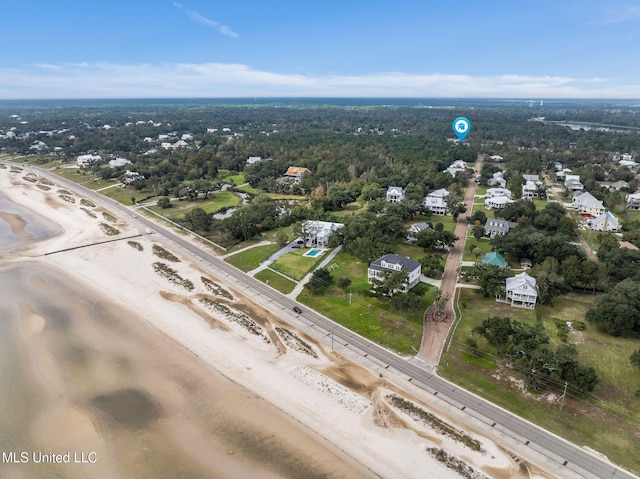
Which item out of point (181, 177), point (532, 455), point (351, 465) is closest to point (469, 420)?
point (532, 455)

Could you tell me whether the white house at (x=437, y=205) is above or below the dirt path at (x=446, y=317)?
above

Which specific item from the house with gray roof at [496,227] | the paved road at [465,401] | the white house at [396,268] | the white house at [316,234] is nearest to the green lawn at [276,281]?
the paved road at [465,401]

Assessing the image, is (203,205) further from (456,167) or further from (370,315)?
(456,167)

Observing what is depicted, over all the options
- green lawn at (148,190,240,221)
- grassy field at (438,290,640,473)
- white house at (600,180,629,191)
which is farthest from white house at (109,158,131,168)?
white house at (600,180,629,191)

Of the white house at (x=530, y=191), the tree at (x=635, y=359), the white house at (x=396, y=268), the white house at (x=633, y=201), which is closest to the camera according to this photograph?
the tree at (x=635, y=359)

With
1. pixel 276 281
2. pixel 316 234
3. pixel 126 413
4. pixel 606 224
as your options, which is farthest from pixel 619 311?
pixel 126 413

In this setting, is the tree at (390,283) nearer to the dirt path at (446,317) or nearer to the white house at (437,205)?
the dirt path at (446,317)
